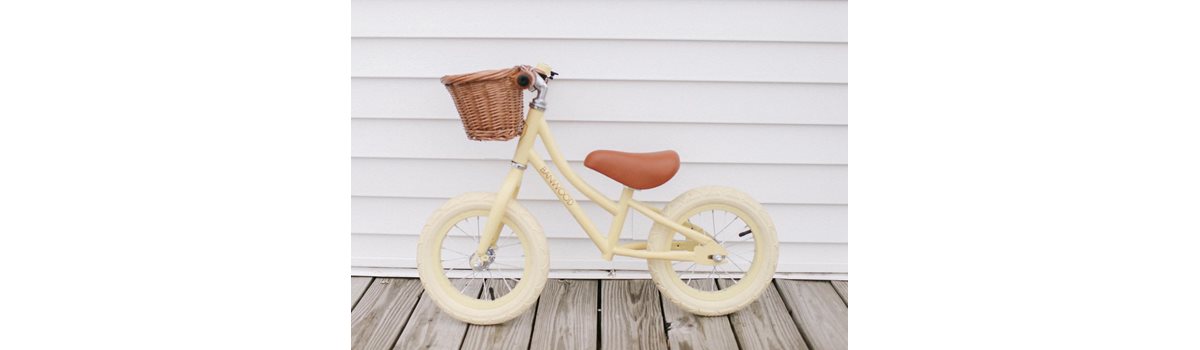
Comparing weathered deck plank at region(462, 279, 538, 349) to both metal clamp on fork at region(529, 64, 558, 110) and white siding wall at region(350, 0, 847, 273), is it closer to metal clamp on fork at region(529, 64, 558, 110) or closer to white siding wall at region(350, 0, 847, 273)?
white siding wall at region(350, 0, 847, 273)

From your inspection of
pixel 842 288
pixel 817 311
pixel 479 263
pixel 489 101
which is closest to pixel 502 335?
pixel 479 263

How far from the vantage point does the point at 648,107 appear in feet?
9.16

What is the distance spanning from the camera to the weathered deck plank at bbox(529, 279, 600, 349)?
250 cm

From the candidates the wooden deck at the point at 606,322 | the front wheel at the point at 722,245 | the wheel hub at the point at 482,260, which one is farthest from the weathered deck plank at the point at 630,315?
the wheel hub at the point at 482,260

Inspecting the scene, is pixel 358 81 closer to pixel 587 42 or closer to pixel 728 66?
pixel 587 42

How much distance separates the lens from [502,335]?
254cm

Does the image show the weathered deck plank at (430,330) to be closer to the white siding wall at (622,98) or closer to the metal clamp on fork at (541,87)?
the white siding wall at (622,98)

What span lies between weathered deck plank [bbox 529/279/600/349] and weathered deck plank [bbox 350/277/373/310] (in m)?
0.62

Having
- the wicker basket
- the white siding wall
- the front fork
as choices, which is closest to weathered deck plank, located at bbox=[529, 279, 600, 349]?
the white siding wall

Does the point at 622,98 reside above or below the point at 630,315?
above

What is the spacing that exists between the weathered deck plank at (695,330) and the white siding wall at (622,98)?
14.3 inches

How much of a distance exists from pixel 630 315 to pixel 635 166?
52cm

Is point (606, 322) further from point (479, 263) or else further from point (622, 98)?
point (622, 98)

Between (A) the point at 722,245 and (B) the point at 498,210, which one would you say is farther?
(A) the point at 722,245
